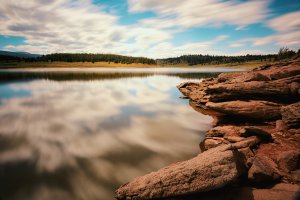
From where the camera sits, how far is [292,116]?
14.4m

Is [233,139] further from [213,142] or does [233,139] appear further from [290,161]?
[290,161]

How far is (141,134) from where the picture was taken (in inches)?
707

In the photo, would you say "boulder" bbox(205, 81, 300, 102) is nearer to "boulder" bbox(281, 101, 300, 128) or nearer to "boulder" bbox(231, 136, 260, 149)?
"boulder" bbox(281, 101, 300, 128)

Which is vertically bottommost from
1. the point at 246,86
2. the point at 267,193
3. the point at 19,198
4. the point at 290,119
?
the point at 19,198

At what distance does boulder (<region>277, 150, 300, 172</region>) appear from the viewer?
963 centimetres

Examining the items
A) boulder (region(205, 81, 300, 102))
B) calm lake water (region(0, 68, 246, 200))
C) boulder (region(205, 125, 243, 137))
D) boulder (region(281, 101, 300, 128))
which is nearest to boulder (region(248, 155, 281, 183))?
calm lake water (region(0, 68, 246, 200))

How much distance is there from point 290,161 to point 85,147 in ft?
41.5

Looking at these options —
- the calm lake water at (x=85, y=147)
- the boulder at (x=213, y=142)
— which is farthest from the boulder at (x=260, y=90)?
the boulder at (x=213, y=142)

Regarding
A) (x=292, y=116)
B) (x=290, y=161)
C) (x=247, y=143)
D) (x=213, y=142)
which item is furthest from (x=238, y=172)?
(x=292, y=116)

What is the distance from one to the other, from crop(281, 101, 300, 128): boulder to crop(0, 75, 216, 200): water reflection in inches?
261

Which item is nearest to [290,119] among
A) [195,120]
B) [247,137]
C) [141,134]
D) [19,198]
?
[247,137]

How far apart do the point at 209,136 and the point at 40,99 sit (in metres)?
29.4

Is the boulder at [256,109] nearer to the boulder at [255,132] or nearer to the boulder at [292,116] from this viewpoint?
the boulder at [292,116]

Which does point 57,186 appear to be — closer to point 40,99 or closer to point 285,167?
point 285,167
